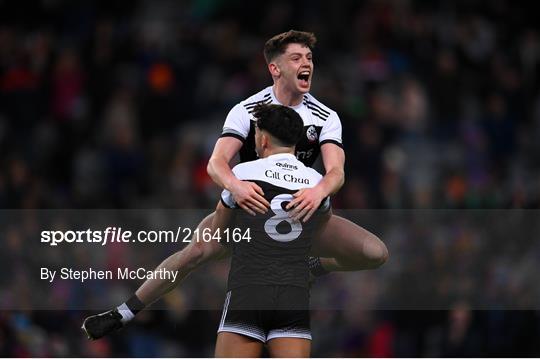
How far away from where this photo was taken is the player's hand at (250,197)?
7488 millimetres

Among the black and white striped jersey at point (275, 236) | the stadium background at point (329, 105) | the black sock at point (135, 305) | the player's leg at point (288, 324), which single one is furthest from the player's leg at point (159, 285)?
the stadium background at point (329, 105)

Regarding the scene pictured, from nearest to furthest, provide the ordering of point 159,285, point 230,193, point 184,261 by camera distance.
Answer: point 230,193, point 184,261, point 159,285

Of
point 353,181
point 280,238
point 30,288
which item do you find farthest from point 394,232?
point 280,238

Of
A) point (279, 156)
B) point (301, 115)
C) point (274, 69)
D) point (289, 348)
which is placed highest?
point (274, 69)

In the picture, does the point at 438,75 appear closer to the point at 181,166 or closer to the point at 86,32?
the point at 181,166

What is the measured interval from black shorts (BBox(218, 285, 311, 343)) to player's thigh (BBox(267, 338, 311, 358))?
2 cm

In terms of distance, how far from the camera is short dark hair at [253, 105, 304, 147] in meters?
7.59

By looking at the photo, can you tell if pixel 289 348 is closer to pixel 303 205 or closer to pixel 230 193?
pixel 303 205

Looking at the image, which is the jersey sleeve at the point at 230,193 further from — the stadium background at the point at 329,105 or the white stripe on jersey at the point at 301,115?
the stadium background at the point at 329,105

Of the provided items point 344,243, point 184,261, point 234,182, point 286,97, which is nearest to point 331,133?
point 286,97

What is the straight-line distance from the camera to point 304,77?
8.24 meters

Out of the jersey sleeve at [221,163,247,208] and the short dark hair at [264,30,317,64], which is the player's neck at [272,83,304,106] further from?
the jersey sleeve at [221,163,247,208]

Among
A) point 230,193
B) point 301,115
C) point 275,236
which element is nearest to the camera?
point 275,236

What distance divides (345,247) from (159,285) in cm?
119
